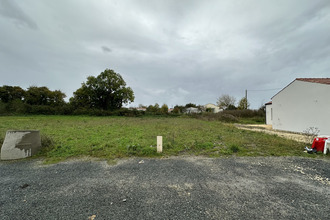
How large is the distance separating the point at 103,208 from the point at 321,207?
11.5 feet

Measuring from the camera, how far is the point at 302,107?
966 centimetres

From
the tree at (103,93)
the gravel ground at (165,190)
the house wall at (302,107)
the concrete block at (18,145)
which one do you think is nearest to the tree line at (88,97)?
the tree at (103,93)

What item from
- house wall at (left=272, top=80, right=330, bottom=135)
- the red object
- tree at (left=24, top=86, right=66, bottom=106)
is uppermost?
tree at (left=24, top=86, right=66, bottom=106)

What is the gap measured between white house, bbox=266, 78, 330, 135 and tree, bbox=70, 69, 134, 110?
95.0 feet

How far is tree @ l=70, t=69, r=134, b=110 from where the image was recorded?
101 ft

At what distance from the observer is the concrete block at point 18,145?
14.4 ft

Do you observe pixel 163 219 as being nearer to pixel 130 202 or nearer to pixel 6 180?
pixel 130 202

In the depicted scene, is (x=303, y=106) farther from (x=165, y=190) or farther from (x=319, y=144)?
(x=165, y=190)

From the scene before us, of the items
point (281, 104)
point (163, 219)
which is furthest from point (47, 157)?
point (281, 104)

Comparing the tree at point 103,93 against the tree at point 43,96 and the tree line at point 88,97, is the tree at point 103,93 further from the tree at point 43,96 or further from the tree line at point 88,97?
the tree at point 43,96

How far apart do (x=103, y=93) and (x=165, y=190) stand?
33508 millimetres

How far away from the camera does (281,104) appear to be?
11266mm

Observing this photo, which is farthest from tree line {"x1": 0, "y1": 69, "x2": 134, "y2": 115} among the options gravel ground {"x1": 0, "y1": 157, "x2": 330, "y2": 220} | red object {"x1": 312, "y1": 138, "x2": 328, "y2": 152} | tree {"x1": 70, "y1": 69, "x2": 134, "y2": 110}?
red object {"x1": 312, "y1": 138, "x2": 328, "y2": 152}

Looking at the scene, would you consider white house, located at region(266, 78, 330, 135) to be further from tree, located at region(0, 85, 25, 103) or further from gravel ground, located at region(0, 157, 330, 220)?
tree, located at region(0, 85, 25, 103)
